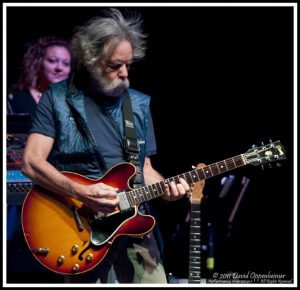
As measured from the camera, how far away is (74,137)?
160 inches

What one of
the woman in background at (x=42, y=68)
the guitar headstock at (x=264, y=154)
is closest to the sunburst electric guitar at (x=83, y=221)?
the guitar headstock at (x=264, y=154)

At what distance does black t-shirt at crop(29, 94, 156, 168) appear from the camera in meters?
4.05

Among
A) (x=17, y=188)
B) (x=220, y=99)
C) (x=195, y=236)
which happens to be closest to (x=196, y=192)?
(x=195, y=236)

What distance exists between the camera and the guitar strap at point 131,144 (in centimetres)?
Result: 408

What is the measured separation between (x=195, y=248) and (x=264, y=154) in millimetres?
931

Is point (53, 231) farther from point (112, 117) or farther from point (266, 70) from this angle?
point (266, 70)

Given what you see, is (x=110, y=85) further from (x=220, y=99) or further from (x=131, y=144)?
(x=220, y=99)

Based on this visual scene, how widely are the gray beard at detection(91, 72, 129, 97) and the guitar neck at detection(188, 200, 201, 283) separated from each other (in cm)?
99

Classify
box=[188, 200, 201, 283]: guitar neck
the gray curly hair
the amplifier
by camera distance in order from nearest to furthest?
the gray curly hair
box=[188, 200, 201, 283]: guitar neck
the amplifier

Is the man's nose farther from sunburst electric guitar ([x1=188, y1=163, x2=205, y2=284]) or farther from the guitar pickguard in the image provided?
sunburst electric guitar ([x1=188, y1=163, x2=205, y2=284])

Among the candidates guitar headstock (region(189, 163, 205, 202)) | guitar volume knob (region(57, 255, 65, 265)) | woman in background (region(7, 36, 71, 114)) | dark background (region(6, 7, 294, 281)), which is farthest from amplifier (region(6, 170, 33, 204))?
dark background (region(6, 7, 294, 281))

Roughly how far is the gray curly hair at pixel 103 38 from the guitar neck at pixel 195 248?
3.73 ft

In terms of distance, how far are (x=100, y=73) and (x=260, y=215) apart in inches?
120

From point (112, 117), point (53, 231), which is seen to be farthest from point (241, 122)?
point (53, 231)
